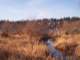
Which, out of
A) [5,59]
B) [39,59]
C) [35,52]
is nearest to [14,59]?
[5,59]

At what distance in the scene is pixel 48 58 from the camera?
1453cm

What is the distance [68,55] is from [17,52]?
8.20 feet

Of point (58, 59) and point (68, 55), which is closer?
point (58, 59)

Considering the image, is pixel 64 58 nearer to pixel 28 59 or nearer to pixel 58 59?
pixel 58 59

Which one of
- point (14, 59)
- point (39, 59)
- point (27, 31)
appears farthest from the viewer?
point (27, 31)

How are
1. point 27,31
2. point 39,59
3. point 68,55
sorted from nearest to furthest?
point 39,59 < point 68,55 < point 27,31

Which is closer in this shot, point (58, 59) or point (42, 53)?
point (58, 59)

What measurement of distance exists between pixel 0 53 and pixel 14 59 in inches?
32.3

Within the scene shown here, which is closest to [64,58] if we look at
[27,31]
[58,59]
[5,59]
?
[58,59]

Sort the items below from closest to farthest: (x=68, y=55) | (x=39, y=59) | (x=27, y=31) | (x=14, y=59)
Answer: (x=14, y=59) → (x=39, y=59) → (x=68, y=55) → (x=27, y=31)

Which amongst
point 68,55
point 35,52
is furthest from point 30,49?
point 68,55

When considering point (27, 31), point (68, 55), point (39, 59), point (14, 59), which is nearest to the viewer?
point (14, 59)

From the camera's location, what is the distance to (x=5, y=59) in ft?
43.0

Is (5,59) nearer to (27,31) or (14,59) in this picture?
(14,59)
